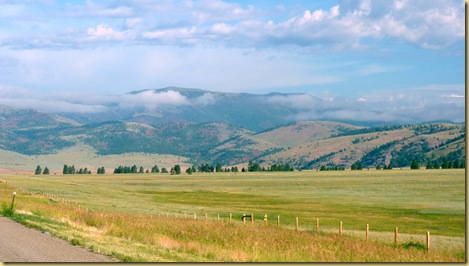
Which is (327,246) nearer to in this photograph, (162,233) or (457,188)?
(162,233)

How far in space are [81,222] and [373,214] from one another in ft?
143

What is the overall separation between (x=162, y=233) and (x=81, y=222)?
537 centimetres

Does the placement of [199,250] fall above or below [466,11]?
below

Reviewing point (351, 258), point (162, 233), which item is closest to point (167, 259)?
point (351, 258)

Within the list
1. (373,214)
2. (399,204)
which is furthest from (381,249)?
(399,204)

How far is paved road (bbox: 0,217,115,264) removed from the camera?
2094 centimetres

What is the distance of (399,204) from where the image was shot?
289 feet

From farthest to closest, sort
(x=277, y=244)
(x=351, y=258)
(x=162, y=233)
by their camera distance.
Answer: (x=162, y=233) < (x=277, y=244) < (x=351, y=258)

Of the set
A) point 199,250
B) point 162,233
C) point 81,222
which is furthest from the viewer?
point 81,222

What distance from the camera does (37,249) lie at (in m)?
23.1

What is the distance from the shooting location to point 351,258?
2806cm

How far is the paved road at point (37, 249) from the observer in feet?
68.7

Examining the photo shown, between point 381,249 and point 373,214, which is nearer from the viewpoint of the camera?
point 381,249

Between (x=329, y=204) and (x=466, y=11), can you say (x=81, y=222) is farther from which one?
(x=329, y=204)
